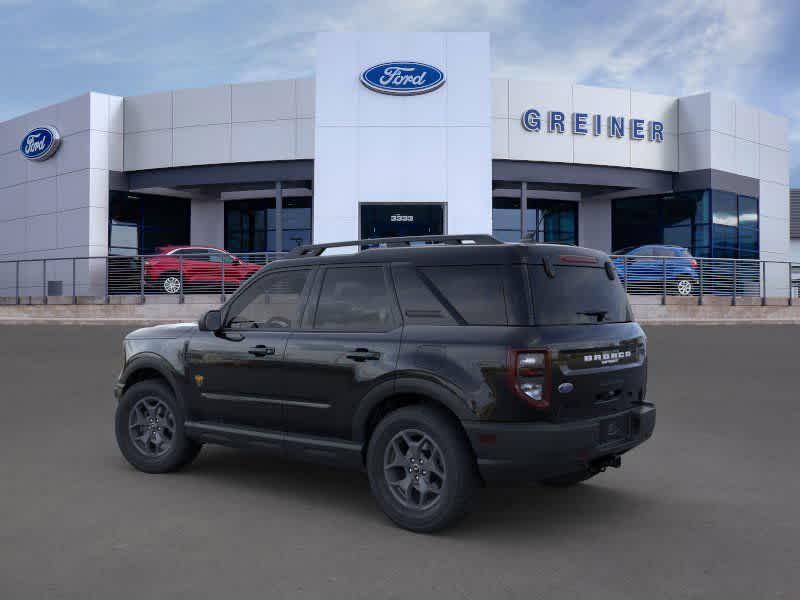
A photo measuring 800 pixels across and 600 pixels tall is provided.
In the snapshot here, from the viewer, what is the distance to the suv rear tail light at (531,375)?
446 cm

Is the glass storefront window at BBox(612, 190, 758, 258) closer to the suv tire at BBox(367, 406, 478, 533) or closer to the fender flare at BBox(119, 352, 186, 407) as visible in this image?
the fender flare at BBox(119, 352, 186, 407)

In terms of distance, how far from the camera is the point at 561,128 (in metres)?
29.6

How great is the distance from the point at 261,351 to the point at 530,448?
2.21m

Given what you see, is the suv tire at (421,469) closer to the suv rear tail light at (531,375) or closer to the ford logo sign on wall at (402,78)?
the suv rear tail light at (531,375)

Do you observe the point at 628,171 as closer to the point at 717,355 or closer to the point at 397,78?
the point at 397,78

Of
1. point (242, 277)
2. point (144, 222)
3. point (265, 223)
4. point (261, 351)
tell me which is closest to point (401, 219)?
point (242, 277)

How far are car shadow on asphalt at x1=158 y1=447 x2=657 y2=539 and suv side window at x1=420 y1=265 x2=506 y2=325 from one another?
4.39 ft

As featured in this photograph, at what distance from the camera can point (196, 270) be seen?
2506cm

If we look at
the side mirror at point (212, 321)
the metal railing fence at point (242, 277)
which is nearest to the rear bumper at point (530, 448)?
the side mirror at point (212, 321)

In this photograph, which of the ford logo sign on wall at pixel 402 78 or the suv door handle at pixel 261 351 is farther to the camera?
the ford logo sign on wall at pixel 402 78

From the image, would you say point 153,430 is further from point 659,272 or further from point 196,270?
point 659,272

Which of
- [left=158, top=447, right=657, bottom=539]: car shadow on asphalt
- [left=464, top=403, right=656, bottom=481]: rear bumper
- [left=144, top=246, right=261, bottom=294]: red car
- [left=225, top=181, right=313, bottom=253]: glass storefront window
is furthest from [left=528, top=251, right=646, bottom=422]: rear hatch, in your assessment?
[left=225, top=181, right=313, bottom=253]: glass storefront window

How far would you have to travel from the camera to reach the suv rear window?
4.70m

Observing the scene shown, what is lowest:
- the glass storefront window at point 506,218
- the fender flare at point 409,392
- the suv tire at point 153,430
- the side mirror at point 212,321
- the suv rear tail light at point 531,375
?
the suv tire at point 153,430
